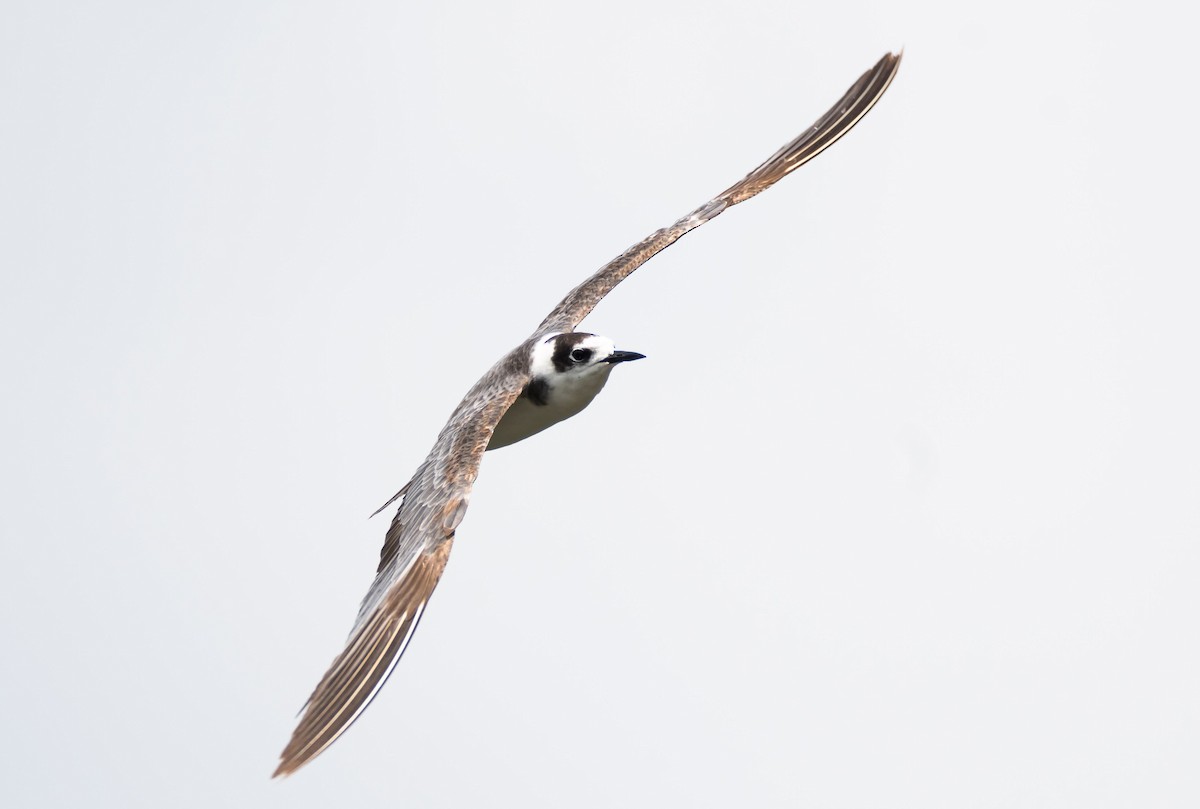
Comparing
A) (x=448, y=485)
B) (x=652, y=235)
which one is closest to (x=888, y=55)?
(x=652, y=235)

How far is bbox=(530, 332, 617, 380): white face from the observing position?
19609mm

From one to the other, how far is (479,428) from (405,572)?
2821 mm

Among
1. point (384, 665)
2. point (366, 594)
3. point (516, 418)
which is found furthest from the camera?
point (516, 418)

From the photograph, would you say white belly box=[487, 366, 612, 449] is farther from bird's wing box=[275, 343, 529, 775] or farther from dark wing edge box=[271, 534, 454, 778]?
dark wing edge box=[271, 534, 454, 778]

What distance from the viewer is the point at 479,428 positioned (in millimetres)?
18016

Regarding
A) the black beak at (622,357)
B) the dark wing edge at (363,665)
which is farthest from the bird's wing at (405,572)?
the black beak at (622,357)

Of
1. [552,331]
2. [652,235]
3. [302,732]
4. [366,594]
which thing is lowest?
[302,732]

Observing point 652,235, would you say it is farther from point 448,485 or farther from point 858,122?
point 448,485

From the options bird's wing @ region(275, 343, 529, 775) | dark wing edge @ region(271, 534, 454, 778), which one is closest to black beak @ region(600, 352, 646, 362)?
bird's wing @ region(275, 343, 529, 775)

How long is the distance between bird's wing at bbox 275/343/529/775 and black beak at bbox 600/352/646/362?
922 mm

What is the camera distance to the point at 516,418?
20109mm

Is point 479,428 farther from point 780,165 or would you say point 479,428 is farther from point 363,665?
point 780,165

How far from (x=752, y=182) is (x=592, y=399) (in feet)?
18.4

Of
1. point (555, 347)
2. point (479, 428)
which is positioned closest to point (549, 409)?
point (555, 347)
